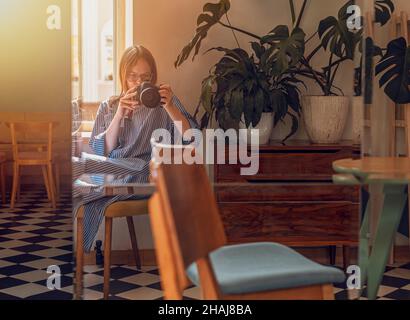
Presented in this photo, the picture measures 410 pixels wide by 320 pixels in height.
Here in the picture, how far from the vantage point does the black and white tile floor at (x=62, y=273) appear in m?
3.65

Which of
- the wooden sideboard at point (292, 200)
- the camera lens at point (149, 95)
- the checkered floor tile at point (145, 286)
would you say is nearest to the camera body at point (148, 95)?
the camera lens at point (149, 95)

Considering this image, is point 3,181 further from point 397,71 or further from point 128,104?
point 397,71

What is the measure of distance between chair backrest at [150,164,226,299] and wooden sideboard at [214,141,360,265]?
199 centimetres

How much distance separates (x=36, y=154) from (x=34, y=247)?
221 centimetres

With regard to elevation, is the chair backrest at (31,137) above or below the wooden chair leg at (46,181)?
above

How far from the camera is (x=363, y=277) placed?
3430mm

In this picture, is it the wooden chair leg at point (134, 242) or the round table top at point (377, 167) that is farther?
the wooden chair leg at point (134, 242)

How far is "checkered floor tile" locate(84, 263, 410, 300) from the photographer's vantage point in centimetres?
361

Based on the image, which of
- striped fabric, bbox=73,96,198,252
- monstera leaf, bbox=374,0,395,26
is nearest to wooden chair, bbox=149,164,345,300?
striped fabric, bbox=73,96,198,252

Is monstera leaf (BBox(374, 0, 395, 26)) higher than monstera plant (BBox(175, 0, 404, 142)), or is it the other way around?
monstera leaf (BBox(374, 0, 395, 26))

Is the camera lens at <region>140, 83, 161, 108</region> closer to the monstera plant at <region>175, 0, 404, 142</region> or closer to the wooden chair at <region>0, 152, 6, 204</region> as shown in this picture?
the monstera plant at <region>175, 0, 404, 142</region>

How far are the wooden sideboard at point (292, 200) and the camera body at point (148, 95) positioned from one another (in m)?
0.45

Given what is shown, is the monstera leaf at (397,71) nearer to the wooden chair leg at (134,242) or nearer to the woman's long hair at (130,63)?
the woman's long hair at (130,63)

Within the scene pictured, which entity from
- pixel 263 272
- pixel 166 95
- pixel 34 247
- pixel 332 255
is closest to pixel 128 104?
pixel 166 95
